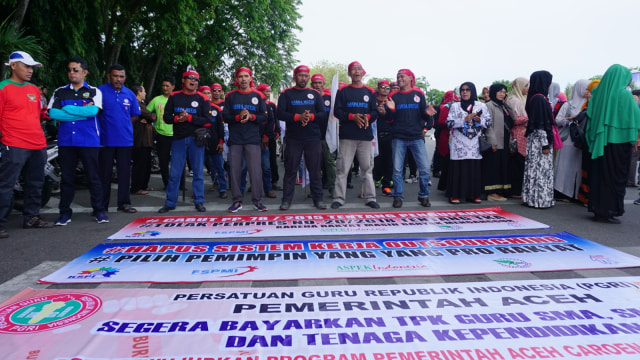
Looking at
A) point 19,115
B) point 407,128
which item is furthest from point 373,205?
point 19,115

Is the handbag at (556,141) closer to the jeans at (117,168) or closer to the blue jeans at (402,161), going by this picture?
the blue jeans at (402,161)

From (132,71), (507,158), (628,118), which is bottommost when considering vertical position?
(507,158)

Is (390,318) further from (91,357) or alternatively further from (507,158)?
(507,158)

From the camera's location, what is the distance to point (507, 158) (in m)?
7.62

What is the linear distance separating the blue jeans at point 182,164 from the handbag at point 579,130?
5.76 metres

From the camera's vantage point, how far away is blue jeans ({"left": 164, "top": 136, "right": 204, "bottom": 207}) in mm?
6430

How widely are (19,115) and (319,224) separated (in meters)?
3.83

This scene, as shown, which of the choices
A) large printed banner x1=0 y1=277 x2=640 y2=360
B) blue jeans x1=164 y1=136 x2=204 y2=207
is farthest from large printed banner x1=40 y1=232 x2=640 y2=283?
blue jeans x1=164 y1=136 x2=204 y2=207

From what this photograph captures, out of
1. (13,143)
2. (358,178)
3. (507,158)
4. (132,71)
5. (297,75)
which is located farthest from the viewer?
(132,71)

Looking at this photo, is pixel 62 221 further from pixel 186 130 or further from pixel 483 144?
pixel 483 144

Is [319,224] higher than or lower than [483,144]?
lower

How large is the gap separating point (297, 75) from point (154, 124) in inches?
131

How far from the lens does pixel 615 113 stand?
5.61 meters

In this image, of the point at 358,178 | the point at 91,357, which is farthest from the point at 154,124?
the point at 91,357
